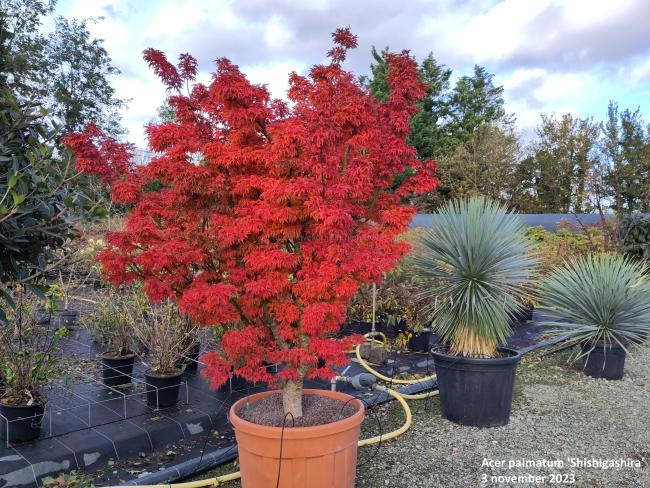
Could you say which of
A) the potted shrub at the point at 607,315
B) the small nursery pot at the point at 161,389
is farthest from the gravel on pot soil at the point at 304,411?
the potted shrub at the point at 607,315

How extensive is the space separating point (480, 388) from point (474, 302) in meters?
0.68

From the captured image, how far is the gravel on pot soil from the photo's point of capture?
9.48ft

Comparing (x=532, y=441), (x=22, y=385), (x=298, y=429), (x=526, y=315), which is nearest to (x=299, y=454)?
(x=298, y=429)

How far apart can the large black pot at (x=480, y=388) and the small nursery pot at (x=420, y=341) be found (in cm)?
191

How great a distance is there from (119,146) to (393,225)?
162 cm

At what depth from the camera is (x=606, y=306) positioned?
5.46 metres

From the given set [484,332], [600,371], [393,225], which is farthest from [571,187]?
[393,225]

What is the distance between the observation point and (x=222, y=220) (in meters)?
2.85

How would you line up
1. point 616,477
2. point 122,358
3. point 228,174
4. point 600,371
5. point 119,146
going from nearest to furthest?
point 228,174 < point 119,146 < point 616,477 < point 122,358 < point 600,371

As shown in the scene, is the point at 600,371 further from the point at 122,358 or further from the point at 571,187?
the point at 571,187

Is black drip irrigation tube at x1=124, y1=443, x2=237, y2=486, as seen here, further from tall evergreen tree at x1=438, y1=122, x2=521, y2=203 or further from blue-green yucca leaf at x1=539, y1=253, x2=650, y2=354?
tall evergreen tree at x1=438, y1=122, x2=521, y2=203

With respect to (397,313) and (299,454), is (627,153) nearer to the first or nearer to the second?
(397,313)

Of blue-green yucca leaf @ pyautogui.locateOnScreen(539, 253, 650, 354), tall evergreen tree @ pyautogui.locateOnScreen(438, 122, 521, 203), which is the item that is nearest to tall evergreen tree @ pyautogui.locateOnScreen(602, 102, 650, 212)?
tall evergreen tree @ pyautogui.locateOnScreen(438, 122, 521, 203)

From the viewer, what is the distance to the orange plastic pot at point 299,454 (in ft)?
8.53
